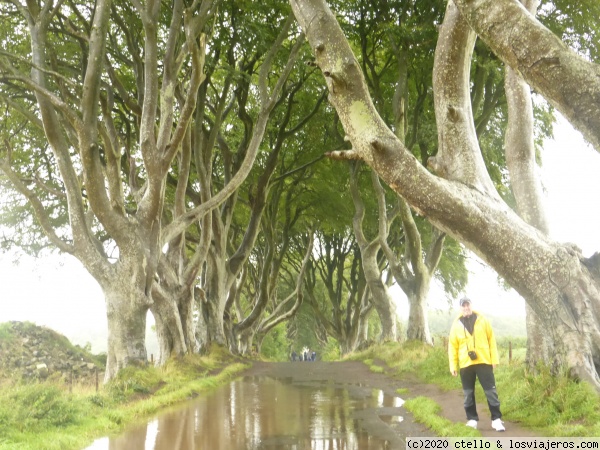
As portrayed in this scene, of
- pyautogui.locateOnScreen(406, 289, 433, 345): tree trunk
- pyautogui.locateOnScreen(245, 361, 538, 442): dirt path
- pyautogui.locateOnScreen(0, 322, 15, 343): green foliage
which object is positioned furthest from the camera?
pyautogui.locateOnScreen(0, 322, 15, 343): green foliage

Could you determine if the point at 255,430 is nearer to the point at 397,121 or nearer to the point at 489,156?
the point at 397,121

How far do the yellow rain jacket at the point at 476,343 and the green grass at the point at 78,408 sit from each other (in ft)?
15.3

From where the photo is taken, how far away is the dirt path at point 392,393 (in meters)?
7.61

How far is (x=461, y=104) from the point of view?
335 inches

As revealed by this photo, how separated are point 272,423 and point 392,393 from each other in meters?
4.33

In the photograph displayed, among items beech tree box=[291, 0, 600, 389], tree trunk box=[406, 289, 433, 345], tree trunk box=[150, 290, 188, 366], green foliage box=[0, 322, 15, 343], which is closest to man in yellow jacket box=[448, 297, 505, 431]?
beech tree box=[291, 0, 600, 389]

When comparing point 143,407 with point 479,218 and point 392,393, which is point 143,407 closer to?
point 392,393

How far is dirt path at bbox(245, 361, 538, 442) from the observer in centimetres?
761

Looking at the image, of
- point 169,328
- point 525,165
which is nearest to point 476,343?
point 525,165

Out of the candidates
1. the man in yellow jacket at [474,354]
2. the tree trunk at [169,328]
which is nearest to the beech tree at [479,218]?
the man in yellow jacket at [474,354]

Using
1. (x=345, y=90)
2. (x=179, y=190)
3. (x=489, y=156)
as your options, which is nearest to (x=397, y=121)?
(x=489, y=156)

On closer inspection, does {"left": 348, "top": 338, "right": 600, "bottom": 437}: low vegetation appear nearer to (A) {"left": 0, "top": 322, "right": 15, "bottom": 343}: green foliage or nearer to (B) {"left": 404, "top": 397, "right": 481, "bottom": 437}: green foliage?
(B) {"left": 404, "top": 397, "right": 481, "bottom": 437}: green foliage

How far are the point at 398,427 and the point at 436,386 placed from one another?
13.7 ft

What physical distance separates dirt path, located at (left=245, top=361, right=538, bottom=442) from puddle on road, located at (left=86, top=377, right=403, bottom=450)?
114 millimetres
